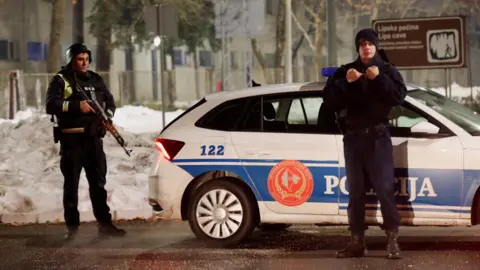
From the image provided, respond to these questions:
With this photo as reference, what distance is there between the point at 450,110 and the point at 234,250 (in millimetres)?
2131

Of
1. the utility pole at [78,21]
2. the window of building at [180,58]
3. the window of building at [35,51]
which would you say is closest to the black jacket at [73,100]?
the utility pole at [78,21]

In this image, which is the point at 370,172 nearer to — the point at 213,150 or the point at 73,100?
the point at 213,150

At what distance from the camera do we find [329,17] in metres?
19.3

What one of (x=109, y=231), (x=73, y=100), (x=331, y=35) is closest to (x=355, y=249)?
(x=109, y=231)

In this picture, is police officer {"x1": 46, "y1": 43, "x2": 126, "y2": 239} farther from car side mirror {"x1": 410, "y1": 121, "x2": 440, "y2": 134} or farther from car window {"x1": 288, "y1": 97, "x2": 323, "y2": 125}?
car side mirror {"x1": 410, "y1": 121, "x2": 440, "y2": 134}

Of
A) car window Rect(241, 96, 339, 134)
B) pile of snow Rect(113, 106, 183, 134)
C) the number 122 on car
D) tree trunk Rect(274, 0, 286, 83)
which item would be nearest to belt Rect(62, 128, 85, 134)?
the number 122 on car

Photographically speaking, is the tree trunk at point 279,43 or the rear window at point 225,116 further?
the tree trunk at point 279,43

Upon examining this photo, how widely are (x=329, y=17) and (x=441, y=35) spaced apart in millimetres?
4933

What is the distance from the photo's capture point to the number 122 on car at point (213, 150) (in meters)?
8.50

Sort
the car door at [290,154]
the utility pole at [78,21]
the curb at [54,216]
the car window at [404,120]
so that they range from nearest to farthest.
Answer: the car window at [404,120] → the car door at [290,154] → the curb at [54,216] → the utility pole at [78,21]

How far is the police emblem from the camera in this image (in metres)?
8.17

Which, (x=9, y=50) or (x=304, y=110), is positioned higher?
(x=9, y=50)

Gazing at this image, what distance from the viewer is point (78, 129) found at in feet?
30.6

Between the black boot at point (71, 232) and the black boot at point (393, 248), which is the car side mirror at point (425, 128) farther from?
the black boot at point (71, 232)
